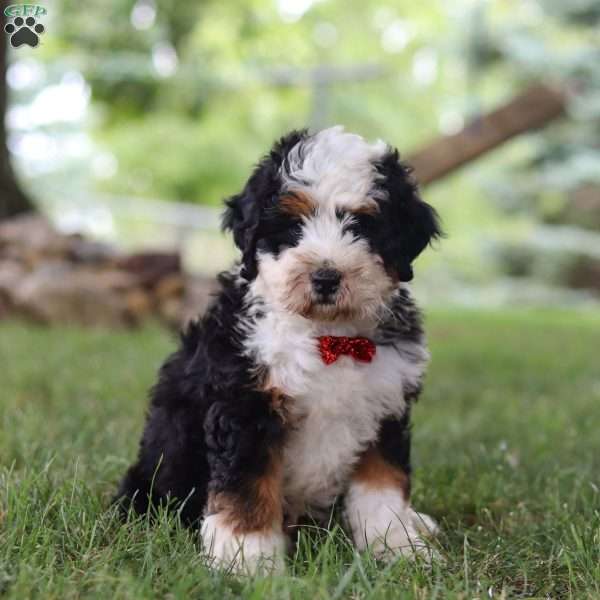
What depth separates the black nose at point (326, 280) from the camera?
3053 millimetres

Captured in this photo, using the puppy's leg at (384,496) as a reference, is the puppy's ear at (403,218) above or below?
above

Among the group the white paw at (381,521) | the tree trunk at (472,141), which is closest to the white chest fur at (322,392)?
the white paw at (381,521)

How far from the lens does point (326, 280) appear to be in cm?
305

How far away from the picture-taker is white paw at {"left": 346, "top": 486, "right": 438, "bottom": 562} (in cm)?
321

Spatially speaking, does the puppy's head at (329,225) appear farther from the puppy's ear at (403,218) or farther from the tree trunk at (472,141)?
the tree trunk at (472,141)

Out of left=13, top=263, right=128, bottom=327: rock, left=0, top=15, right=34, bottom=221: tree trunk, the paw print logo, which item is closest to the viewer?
the paw print logo

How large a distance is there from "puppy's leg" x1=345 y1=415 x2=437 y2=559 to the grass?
5.5 inches

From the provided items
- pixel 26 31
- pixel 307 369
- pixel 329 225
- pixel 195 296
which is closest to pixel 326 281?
pixel 329 225

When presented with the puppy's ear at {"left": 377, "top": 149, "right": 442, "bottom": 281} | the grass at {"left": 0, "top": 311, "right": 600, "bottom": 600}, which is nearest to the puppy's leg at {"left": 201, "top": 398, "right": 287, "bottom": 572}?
the grass at {"left": 0, "top": 311, "right": 600, "bottom": 600}

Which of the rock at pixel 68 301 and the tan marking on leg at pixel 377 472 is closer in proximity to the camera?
the tan marking on leg at pixel 377 472

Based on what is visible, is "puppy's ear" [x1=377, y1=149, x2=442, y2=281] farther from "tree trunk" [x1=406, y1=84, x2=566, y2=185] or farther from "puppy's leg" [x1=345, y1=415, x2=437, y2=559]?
"tree trunk" [x1=406, y1=84, x2=566, y2=185]

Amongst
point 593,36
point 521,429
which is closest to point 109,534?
point 521,429

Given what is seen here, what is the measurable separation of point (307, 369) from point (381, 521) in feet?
2.10

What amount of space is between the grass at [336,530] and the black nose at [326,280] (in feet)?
2.79
